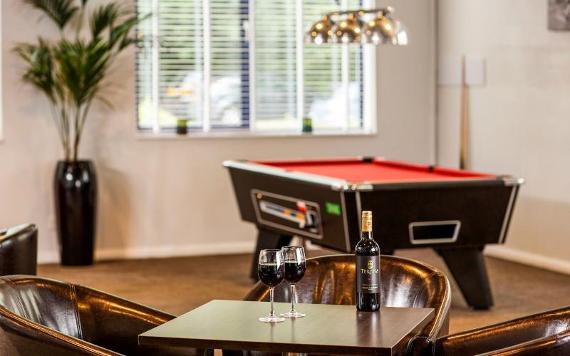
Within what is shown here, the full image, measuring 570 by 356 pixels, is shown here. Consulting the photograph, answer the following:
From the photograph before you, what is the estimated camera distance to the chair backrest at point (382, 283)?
3.53 m

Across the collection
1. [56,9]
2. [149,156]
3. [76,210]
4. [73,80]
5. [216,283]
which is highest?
[56,9]

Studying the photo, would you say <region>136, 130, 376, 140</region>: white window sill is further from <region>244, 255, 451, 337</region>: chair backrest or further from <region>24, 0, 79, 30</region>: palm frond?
<region>244, 255, 451, 337</region>: chair backrest

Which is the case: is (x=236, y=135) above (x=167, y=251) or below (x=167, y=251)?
above

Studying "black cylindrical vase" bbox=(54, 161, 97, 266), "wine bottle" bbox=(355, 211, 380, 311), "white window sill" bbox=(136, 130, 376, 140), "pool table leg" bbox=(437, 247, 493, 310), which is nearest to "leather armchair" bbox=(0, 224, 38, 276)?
"wine bottle" bbox=(355, 211, 380, 311)

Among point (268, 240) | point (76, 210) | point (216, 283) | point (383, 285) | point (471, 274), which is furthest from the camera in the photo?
Answer: point (76, 210)

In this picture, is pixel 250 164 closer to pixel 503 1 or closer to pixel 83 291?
pixel 503 1

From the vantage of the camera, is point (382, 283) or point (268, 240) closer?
point (382, 283)

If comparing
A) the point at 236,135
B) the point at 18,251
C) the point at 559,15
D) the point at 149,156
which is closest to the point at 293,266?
the point at 18,251

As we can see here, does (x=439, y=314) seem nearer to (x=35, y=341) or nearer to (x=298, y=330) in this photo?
(x=298, y=330)

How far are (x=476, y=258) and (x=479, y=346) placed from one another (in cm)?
328

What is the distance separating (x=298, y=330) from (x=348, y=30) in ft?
10.4

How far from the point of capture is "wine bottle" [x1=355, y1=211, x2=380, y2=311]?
3.00 m

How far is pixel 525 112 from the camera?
26.6 feet

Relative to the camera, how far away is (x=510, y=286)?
718cm
